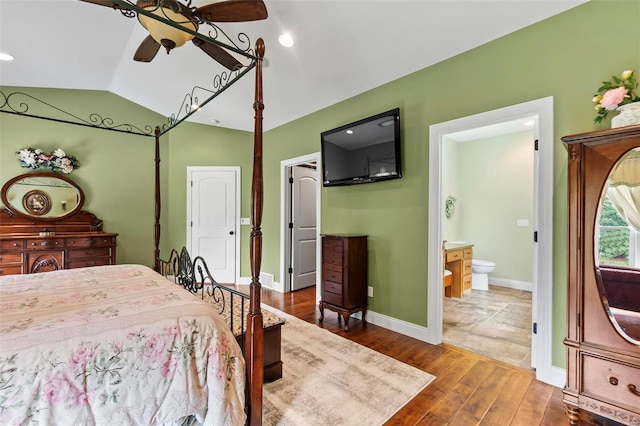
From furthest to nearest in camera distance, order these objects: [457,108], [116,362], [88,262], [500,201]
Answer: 1. [500,201]
2. [88,262]
3. [457,108]
4. [116,362]

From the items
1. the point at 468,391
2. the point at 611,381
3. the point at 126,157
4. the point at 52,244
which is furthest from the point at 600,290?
the point at 126,157

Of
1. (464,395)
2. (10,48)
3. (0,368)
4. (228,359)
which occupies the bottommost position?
(464,395)

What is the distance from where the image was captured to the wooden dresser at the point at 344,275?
312 cm

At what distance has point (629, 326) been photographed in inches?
61.8

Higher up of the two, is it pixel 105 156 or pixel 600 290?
pixel 105 156

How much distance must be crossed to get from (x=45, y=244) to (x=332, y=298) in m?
3.67

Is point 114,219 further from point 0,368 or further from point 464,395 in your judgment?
point 464,395

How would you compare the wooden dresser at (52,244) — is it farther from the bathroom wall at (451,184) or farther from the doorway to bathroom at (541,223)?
the bathroom wall at (451,184)

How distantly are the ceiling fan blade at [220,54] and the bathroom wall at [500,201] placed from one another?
474 centimetres

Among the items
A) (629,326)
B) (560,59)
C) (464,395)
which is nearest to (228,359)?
(464,395)

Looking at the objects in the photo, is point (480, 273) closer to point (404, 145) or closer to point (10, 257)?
point (404, 145)

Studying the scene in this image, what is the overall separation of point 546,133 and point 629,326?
4.37 ft

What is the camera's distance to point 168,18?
1.59 meters

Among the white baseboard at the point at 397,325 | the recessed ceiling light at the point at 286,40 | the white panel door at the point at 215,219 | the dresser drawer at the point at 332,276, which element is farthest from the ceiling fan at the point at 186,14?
the white panel door at the point at 215,219
